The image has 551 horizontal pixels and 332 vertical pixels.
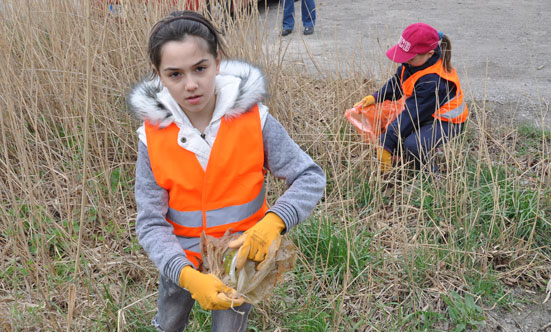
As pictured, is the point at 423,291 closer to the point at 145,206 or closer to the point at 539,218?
the point at 539,218

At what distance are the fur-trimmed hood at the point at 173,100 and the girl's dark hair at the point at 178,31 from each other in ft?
0.34

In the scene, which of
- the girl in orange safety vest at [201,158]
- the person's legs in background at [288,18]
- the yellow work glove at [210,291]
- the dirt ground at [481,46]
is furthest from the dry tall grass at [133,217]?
the person's legs in background at [288,18]

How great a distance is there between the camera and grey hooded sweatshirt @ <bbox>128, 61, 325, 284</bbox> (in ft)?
4.68

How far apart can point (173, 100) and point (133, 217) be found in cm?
124

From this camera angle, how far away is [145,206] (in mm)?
1463

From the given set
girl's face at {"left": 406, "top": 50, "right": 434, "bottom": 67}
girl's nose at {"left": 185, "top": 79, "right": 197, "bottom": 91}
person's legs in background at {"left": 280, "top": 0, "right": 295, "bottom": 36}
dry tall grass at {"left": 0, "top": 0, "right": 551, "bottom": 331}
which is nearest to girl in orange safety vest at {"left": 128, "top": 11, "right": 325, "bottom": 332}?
girl's nose at {"left": 185, "top": 79, "right": 197, "bottom": 91}

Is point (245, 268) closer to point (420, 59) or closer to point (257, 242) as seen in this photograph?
point (257, 242)

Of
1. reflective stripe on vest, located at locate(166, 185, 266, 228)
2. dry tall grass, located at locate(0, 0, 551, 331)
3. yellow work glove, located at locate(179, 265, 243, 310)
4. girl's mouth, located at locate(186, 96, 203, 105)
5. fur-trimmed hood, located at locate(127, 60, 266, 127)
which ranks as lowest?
dry tall grass, located at locate(0, 0, 551, 331)

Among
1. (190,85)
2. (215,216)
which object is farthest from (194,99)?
(215,216)

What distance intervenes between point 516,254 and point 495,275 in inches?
7.4

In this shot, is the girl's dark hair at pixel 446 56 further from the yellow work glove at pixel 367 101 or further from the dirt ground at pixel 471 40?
the yellow work glove at pixel 367 101

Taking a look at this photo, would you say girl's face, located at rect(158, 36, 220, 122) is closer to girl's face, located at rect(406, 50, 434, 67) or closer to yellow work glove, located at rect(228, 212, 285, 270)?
yellow work glove, located at rect(228, 212, 285, 270)

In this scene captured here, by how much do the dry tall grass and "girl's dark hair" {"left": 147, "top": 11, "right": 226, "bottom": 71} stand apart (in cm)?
61

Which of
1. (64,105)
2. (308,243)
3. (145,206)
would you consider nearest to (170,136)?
(145,206)
